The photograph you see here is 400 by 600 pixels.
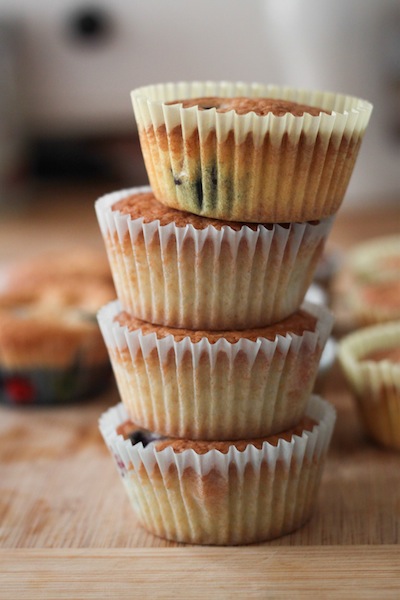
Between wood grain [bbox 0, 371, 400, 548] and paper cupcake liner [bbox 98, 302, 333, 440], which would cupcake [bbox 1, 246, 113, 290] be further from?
paper cupcake liner [bbox 98, 302, 333, 440]

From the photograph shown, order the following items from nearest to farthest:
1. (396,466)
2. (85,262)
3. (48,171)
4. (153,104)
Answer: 1. (153,104)
2. (396,466)
3. (85,262)
4. (48,171)

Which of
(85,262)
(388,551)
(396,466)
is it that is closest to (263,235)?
(388,551)

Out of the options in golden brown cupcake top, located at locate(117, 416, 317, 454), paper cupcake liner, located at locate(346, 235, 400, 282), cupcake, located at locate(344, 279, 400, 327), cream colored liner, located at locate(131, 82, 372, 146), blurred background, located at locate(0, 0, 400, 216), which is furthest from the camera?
blurred background, located at locate(0, 0, 400, 216)

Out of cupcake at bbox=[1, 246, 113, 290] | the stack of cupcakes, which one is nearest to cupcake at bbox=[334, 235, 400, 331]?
cupcake at bbox=[1, 246, 113, 290]

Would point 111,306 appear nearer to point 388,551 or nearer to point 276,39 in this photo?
point 388,551

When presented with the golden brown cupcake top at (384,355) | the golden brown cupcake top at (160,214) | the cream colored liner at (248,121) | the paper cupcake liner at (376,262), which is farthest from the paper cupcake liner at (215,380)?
the paper cupcake liner at (376,262)

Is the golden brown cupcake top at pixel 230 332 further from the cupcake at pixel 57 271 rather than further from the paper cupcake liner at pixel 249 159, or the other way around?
the cupcake at pixel 57 271
